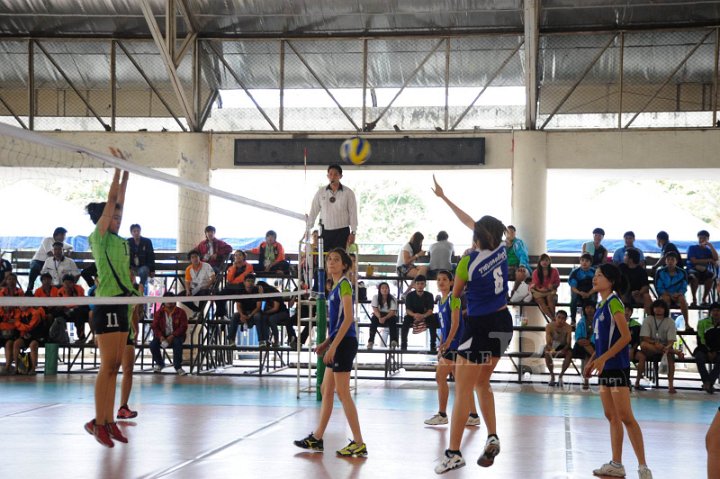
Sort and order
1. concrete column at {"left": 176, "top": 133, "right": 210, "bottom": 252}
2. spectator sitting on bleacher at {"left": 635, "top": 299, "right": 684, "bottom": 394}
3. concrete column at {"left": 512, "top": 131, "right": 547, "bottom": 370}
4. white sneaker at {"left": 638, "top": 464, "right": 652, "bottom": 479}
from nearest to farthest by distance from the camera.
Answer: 1. white sneaker at {"left": 638, "top": 464, "right": 652, "bottom": 479}
2. spectator sitting on bleacher at {"left": 635, "top": 299, "right": 684, "bottom": 394}
3. concrete column at {"left": 512, "top": 131, "right": 547, "bottom": 370}
4. concrete column at {"left": 176, "top": 133, "right": 210, "bottom": 252}

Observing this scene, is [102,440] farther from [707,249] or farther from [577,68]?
[577,68]

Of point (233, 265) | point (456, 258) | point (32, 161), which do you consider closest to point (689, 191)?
point (456, 258)

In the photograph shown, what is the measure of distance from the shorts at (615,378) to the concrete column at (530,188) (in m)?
9.63

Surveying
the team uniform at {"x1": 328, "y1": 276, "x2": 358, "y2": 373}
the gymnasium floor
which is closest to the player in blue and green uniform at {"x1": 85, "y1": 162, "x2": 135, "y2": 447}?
the gymnasium floor

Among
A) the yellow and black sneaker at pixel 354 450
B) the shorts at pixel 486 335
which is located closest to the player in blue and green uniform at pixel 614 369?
the shorts at pixel 486 335

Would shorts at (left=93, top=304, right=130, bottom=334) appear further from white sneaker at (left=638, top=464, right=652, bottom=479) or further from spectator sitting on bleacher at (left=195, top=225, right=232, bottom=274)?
spectator sitting on bleacher at (left=195, top=225, right=232, bottom=274)

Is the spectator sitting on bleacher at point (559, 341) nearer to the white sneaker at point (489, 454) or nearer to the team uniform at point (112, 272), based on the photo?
the white sneaker at point (489, 454)

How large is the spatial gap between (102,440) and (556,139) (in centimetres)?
1151

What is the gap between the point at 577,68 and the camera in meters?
16.2

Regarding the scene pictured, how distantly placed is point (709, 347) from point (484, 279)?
26.4 feet

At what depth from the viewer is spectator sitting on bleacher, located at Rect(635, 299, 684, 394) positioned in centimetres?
1245

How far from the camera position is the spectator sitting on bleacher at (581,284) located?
519 inches

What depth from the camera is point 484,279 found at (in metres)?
5.74

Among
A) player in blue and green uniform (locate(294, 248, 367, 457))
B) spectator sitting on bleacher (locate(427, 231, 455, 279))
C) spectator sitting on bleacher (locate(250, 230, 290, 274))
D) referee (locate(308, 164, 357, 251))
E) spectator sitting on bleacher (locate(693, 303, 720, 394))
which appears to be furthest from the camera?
spectator sitting on bleacher (locate(250, 230, 290, 274))
